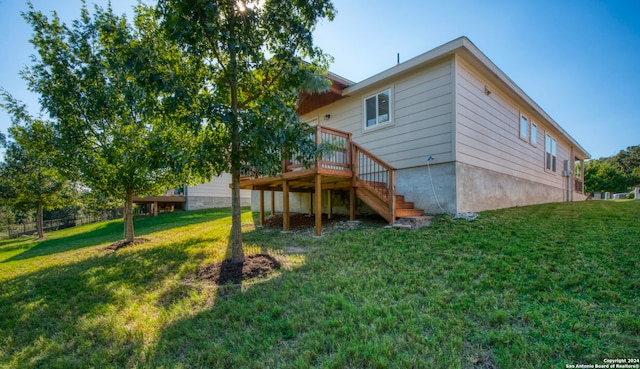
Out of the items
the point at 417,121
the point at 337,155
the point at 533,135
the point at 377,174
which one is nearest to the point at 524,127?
the point at 533,135

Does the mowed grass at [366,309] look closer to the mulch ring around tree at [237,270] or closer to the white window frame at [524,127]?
the mulch ring around tree at [237,270]


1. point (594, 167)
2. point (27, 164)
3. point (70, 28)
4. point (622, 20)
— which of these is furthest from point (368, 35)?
point (594, 167)

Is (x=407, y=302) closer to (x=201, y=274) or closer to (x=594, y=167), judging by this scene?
(x=201, y=274)

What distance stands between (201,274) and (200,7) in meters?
3.92

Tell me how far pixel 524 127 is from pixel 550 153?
3.82 meters

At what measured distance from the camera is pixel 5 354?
2.79 metres

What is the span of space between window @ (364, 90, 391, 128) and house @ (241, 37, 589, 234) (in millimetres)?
31

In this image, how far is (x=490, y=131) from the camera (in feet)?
27.9

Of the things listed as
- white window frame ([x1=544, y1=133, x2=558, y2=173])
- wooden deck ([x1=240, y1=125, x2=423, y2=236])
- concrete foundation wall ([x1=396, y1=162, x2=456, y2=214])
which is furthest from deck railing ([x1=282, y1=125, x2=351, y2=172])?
white window frame ([x1=544, y1=133, x2=558, y2=173])

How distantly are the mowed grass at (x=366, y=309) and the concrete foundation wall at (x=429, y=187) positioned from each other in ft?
5.96

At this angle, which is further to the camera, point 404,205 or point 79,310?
point 404,205

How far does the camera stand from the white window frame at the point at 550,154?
12523 mm

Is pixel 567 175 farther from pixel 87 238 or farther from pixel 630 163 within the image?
pixel 630 163

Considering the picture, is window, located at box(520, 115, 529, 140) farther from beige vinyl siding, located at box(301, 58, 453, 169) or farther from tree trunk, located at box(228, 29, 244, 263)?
tree trunk, located at box(228, 29, 244, 263)
